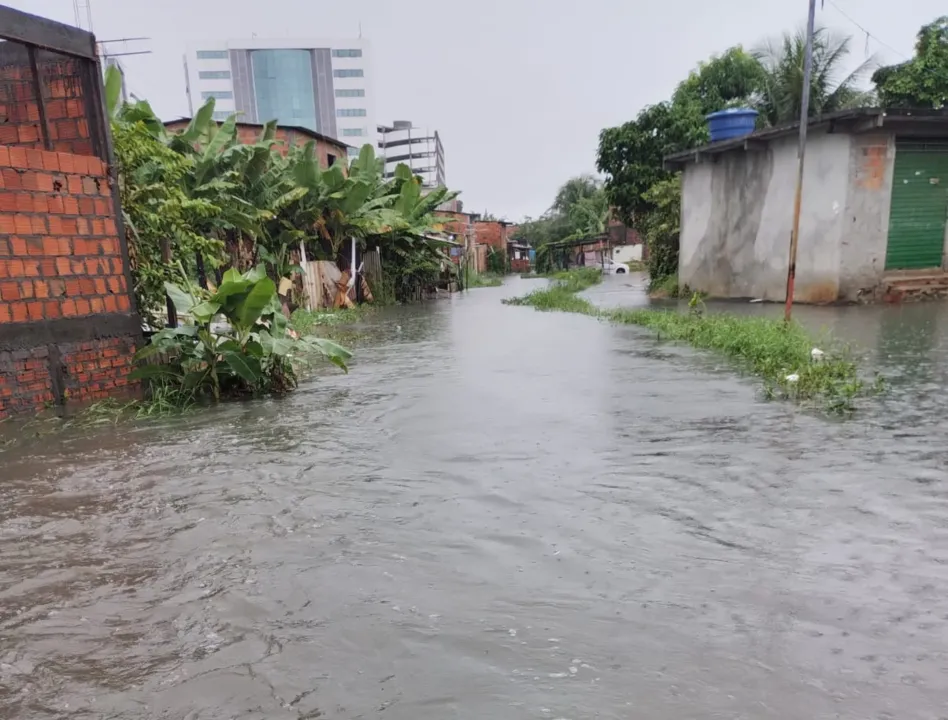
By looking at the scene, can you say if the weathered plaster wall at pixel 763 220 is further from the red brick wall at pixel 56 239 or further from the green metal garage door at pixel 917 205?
the red brick wall at pixel 56 239

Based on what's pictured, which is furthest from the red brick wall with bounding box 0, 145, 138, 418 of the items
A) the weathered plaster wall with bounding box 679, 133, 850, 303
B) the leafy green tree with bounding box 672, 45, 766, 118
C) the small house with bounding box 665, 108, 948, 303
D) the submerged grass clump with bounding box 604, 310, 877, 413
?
the leafy green tree with bounding box 672, 45, 766, 118

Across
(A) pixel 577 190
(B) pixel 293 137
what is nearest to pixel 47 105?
(B) pixel 293 137

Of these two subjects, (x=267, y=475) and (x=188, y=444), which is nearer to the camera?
(x=267, y=475)

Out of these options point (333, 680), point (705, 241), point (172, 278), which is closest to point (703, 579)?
point (333, 680)

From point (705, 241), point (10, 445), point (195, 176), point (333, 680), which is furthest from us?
point (705, 241)

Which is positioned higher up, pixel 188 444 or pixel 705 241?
pixel 705 241

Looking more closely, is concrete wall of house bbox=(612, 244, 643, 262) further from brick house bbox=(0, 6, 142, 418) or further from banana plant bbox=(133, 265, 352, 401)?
brick house bbox=(0, 6, 142, 418)

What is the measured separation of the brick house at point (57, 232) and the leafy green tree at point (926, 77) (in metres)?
22.9

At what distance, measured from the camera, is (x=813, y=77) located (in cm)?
2031

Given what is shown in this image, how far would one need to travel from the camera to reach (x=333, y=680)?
207 centimetres

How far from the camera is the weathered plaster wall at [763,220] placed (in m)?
12.4

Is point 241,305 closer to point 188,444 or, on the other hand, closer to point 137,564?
point 188,444

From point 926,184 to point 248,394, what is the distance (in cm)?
1312

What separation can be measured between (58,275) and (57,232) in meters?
→ 0.36
